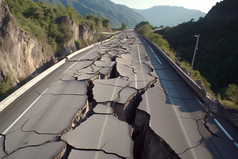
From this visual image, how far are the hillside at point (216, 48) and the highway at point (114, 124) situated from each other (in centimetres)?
557

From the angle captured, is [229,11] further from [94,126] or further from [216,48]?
[94,126]

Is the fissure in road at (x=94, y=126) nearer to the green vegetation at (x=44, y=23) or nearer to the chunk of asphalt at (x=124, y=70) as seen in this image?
the chunk of asphalt at (x=124, y=70)

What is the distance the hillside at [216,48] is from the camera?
54.7 ft

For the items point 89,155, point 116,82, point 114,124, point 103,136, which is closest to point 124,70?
point 116,82

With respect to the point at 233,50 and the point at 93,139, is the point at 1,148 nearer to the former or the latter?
the point at 93,139

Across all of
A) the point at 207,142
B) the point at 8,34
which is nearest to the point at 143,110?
the point at 207,142

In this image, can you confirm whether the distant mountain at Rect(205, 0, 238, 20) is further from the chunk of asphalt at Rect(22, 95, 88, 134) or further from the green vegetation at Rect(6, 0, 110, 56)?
the chunk of asphalt at Rect(22, 95, 88, 134)

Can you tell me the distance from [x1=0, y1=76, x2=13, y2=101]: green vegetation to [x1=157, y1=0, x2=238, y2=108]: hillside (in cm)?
1191

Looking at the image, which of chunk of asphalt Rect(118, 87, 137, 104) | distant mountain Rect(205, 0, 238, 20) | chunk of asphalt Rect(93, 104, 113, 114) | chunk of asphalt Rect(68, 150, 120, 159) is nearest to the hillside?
distant mountain Rect(205, 0, 238, 20)

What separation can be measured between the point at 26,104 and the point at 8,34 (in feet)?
16.5

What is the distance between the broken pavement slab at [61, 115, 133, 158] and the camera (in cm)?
344

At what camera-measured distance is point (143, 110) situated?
4.86 m

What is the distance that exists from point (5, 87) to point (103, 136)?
20.8ft

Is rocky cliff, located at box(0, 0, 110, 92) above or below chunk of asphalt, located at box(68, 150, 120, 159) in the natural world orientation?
above
